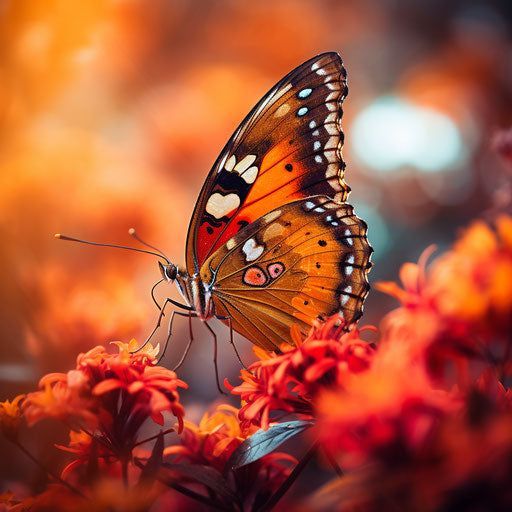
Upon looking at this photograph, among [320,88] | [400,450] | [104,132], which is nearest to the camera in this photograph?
[400,450]

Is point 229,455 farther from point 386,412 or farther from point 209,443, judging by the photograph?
point 386,412

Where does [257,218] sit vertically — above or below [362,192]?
below

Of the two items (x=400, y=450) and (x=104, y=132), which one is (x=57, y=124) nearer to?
(x=104, y=132)

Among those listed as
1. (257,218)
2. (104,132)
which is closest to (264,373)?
(257,218)

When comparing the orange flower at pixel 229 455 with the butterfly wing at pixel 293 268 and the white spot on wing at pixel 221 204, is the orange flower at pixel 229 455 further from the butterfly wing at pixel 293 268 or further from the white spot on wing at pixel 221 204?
the white spot on wing at pixel 221 204

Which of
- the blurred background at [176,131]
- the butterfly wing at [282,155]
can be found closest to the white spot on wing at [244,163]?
the butterfly wing at [282,155]

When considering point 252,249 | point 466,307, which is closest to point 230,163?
point 252,249

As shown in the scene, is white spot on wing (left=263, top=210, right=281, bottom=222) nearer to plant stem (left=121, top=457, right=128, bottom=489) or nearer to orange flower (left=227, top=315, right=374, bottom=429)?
orange flower (left=227, top=315, right=374, bottom=429)
